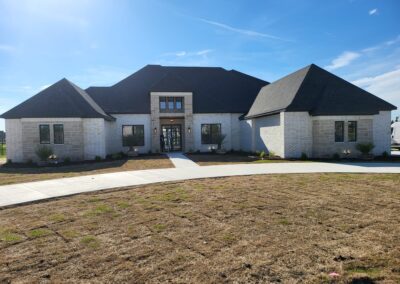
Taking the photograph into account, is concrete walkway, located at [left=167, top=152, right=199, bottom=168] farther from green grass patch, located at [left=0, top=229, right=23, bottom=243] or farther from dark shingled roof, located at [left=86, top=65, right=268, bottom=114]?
green grass patch, located at [left=0, top=229, right=23, bottom=243]

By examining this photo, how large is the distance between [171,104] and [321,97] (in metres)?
13.1

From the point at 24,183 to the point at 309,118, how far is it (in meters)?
16.2

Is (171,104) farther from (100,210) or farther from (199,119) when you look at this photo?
(100,210)

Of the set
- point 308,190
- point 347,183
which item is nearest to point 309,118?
point 347,183

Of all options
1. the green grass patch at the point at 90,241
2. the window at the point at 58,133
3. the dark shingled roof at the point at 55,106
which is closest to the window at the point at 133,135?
the dark shingled roof at the point at 55,106

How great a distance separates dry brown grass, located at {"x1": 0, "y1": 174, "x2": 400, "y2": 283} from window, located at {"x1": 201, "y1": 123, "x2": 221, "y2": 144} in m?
17.5

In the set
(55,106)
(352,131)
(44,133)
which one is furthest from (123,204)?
(352,131)

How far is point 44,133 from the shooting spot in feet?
62.4

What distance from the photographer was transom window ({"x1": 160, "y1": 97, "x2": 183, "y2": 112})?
25.3 m

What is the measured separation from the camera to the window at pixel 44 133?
62.3ft

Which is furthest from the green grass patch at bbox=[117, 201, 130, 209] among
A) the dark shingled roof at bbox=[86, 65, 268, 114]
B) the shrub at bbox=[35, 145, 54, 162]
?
the dark shingled roof at bbox=[86, 65, 268, 114]

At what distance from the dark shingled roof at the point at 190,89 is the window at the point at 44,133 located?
6.04 metres

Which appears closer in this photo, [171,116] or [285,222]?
[285,222]

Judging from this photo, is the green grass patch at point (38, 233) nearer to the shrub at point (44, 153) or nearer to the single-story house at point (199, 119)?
the shrub at point (44, 153)
